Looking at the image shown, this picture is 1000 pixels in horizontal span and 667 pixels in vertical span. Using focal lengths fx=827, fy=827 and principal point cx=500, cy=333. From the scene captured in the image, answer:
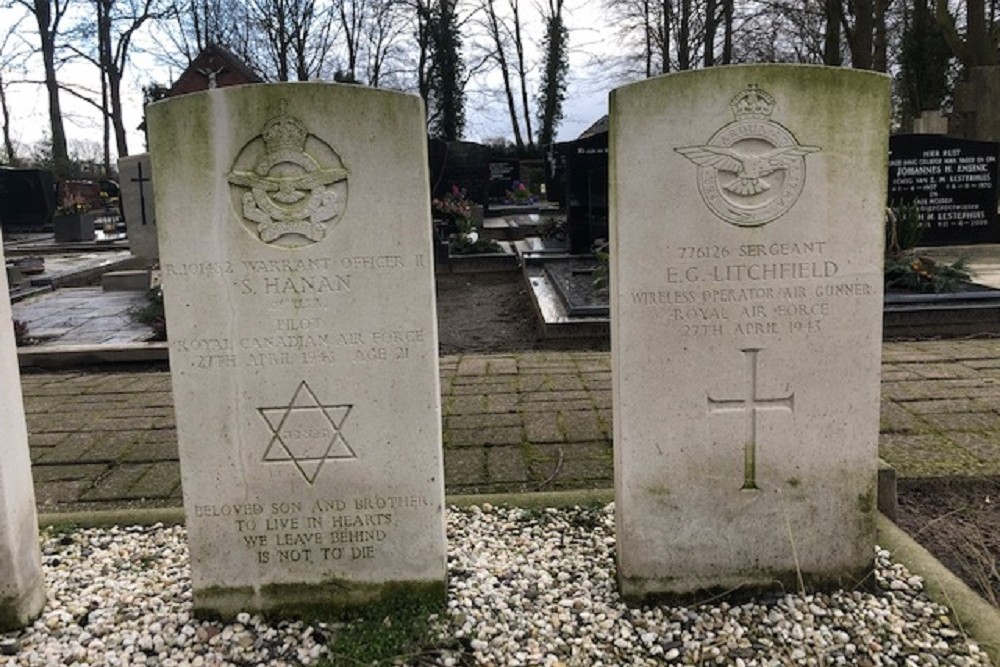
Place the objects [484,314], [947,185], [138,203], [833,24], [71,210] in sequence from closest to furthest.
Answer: [484,314], [947,185], [138,203], [71,210], [833,24]

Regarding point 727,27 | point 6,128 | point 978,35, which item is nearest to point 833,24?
point 978,35

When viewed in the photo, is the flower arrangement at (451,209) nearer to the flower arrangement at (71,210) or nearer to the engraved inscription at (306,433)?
the flower arrangement at (71,210)

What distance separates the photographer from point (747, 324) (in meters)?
2.88

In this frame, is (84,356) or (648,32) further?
(648,32)

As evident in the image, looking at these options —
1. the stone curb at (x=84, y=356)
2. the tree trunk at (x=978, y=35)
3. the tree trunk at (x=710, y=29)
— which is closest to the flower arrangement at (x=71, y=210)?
the stone curb at (x=84, y=356)

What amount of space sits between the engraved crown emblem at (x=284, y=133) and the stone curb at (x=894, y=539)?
1.80m

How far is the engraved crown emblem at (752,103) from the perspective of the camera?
108 inches

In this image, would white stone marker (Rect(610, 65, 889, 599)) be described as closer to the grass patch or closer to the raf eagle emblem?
the raf eagle emblem

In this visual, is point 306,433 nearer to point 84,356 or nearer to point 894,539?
point 894,539

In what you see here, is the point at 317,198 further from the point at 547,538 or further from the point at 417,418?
the point at 547,538

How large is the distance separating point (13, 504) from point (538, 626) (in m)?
1.85

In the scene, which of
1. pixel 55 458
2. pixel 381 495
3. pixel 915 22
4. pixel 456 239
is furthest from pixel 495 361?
pixel 915 22

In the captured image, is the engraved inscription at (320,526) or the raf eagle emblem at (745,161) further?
the engraved inscription at (320,526)

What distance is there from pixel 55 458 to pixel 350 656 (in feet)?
9.40
